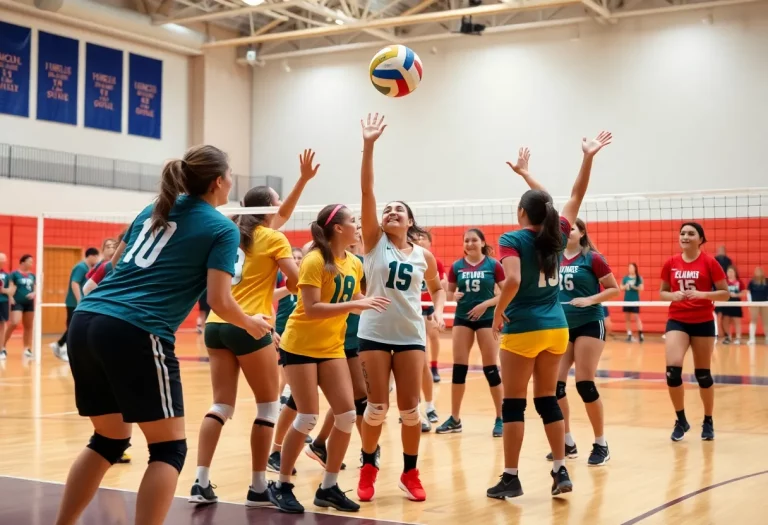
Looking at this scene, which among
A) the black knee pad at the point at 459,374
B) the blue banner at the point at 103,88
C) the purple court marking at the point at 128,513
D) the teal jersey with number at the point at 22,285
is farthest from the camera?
Answer: the blue banner at the point at 103,88

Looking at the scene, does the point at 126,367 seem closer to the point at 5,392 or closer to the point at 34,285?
the point at 5,392

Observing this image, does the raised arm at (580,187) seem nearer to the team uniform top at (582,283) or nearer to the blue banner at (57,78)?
the team uniform top at (582,283)

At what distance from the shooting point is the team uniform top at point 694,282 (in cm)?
766

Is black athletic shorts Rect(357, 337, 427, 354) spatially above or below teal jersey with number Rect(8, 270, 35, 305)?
below

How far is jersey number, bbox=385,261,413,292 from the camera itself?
5.33m

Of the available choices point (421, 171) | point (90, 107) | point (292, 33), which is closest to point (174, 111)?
point (90, 107)

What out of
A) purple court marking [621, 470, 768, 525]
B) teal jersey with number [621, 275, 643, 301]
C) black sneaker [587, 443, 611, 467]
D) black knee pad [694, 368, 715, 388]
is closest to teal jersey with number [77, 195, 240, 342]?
purple court marking [621, 470, 768, 525]

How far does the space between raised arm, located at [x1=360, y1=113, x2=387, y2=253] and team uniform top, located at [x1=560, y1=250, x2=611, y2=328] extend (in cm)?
215

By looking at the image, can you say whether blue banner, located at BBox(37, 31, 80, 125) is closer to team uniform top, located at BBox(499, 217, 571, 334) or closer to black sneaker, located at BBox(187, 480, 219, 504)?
black sneaker, located at BBox(187, 480, 219, 504)

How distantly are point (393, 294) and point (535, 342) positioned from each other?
0.87 m

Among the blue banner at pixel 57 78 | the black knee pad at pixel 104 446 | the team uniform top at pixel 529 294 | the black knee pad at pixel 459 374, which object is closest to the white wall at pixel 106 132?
the blue banner at pixel 57 78

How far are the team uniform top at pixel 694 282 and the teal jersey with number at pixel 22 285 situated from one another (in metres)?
11.4

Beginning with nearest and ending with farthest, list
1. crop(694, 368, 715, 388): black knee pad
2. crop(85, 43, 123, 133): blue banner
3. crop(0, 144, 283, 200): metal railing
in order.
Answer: crop(694, 368, 715, 388): black knee pad
crop(0, 144, 283, 200): metal railing
crop(85, 43, 123, 133): blue banner

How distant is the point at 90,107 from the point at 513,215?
11393 mm
